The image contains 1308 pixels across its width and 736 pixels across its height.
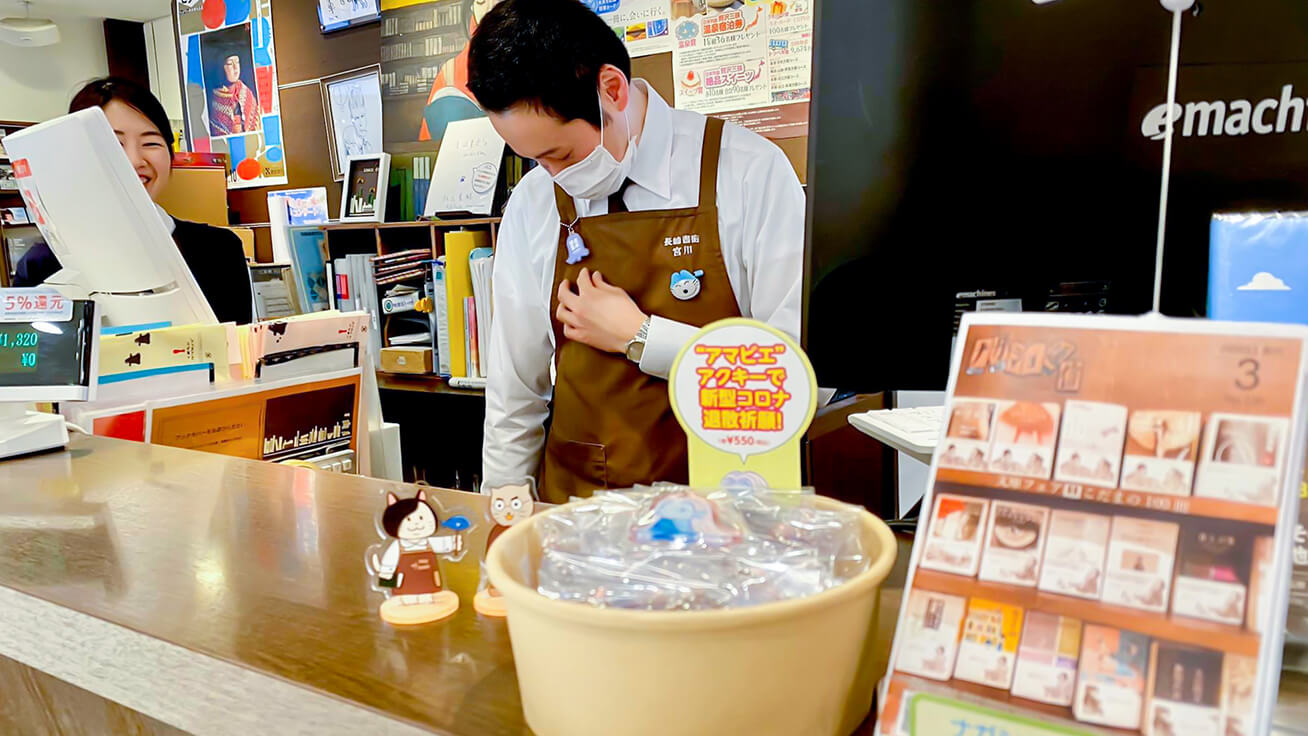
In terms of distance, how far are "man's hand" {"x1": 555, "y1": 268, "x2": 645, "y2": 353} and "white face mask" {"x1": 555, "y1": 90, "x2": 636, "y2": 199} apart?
15 centimetres

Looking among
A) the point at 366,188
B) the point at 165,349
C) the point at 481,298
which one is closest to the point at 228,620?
the point at 165,349

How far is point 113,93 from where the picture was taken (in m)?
2.33

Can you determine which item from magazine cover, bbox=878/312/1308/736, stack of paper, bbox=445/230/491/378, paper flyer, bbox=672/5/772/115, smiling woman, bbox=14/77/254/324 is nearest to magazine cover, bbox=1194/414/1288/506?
magazine cover, bbox=878/312/1308/736

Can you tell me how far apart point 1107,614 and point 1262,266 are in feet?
0.85

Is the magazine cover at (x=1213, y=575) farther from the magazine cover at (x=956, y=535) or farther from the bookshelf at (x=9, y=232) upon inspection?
the bookshelf at (x=9, y=232)

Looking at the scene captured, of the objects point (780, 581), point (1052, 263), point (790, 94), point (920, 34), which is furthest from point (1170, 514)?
point (790, 94)

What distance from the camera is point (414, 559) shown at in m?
0.78

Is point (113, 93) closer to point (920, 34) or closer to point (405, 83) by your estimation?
point (405, 83)

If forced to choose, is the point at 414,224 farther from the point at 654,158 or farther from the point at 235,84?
the point at 235,84

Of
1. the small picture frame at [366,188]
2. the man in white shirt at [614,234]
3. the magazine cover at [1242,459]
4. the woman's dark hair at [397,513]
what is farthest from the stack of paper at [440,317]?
the magazine cover at [1242,459]

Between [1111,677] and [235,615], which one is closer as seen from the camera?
[1111,677]

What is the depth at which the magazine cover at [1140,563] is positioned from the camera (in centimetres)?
43

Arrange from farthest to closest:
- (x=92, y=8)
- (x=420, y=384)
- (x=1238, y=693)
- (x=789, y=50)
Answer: (x=92, y=8)
(x=420, y=384)
(x=789, y=50)
(x=1238, y=693)

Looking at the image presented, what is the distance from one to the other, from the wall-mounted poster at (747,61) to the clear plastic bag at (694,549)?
2792 mm
